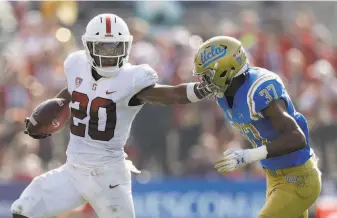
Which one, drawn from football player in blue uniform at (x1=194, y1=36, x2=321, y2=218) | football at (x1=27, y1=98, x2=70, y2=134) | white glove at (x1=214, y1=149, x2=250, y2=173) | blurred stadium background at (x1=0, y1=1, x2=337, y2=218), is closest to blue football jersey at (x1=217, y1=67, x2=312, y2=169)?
football player in blue uniform at (x1=194, y1=36, x2=321, y2=218)

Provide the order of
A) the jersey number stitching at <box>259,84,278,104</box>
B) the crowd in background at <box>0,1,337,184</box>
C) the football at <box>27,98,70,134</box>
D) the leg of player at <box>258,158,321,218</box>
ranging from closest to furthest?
the jersey number stitching at <box>259,84,278,104</box> → the leg of player at <box>258,158,321,218</box> → the football at <box>27,98,70,134</box> → the crowd in background at <box>0,1,337,184</box>

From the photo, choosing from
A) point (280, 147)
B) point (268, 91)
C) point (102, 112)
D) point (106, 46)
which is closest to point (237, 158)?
point (280, 147)

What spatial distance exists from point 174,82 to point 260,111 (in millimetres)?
4990

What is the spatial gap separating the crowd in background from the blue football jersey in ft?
13.5

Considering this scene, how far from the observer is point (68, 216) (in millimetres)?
9359

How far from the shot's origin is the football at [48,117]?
6.37 m

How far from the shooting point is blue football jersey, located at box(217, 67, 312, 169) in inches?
225

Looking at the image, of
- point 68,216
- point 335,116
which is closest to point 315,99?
point 335,116

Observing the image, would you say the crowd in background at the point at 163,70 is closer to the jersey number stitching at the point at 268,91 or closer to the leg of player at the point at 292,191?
the leg of player at the point at 292,191

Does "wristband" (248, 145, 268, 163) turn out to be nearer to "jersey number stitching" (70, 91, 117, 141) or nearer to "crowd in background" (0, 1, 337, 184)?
"jersey number stitching" (70, 91, 117, 141)

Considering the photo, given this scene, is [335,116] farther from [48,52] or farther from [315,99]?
[48,52]

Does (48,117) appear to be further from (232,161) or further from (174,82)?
(174,82)

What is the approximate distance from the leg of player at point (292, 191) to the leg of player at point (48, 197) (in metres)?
1.37

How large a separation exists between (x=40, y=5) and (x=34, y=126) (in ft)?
17.8
